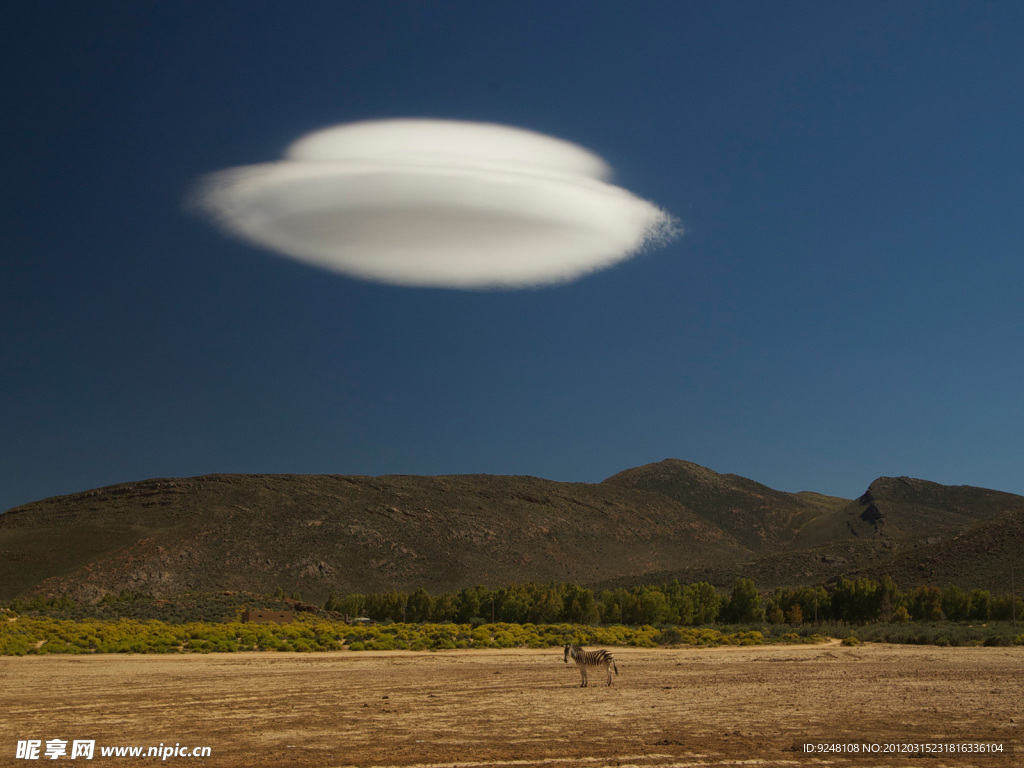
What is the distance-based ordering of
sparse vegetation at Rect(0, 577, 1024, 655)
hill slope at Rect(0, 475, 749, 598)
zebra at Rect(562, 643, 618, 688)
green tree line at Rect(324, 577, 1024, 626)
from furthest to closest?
hill slope at Rect(0, 475, 749, 598) < green tree line at Rect(324, 577, 1024, 626) < sparse vegetation at Rect(0, 577, 1024, 655) < zebra at Rect(562, 643, 618, 688)

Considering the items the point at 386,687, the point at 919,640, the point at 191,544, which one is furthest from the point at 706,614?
the point at 191,544

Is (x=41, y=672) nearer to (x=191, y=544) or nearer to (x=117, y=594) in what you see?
(x=117, y=594)

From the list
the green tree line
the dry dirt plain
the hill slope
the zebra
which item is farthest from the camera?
the hill slope

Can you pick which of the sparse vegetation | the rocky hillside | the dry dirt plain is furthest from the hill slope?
the dry dirt plain

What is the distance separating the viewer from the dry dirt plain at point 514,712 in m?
14.0

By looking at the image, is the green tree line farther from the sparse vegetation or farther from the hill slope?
the hill slope

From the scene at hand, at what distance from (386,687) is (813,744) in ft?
49.1

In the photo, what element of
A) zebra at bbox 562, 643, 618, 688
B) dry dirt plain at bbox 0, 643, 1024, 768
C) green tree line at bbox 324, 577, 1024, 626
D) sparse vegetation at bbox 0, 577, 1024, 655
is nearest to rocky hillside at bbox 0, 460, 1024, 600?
sparse vegetation at bbox 0, 577, 1024, 655

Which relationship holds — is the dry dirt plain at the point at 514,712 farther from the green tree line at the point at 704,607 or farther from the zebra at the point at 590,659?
the green tree line at the point at 704,607

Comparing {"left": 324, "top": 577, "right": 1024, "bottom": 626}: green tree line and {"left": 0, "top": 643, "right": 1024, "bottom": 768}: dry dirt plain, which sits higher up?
{"left": 0, "top": 643, "right": 1024, "bottom": 768}: dry dirt plain

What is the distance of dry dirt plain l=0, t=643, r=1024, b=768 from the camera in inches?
553

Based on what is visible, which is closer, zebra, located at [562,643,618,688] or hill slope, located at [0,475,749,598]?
zebra, located at [562,643,618,688]

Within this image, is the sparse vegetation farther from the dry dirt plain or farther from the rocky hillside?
the rocky hillside

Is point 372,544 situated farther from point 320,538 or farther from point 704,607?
point 704,607
